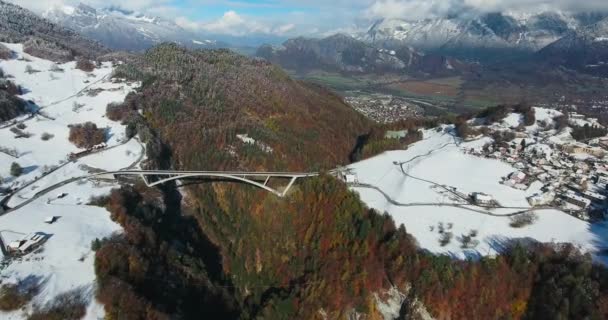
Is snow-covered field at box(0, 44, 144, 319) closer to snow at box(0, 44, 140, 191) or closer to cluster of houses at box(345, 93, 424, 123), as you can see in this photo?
snow at box(0, 44, 140, 191)

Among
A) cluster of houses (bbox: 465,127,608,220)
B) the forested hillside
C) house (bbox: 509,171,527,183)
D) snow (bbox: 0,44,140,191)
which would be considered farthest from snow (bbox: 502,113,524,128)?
snow (bbox: 0,44,140,191)

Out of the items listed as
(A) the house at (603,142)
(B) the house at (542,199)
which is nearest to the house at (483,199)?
(B) the house at (542,199)

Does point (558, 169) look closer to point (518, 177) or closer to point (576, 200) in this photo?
point (518, 177)

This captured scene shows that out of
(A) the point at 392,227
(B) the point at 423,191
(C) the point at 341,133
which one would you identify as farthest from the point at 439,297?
(C) the point at 341,133

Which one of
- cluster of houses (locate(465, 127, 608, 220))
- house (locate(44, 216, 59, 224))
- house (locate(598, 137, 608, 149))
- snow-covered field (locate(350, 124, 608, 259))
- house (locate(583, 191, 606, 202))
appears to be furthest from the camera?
house (locate(598, 137, 608, 149))

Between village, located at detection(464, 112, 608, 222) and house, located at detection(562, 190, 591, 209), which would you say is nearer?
house, located at detection(562, 190, 591, 209)

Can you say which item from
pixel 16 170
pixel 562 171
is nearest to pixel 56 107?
pixel 16 170
